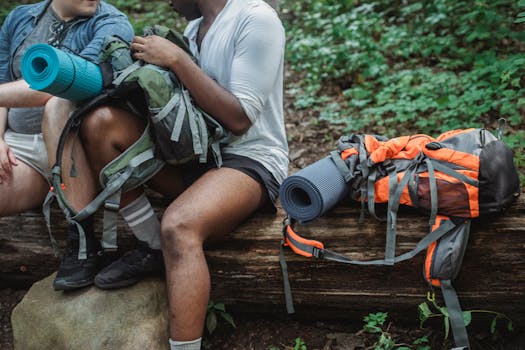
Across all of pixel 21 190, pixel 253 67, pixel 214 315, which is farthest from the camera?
pixel 21 190

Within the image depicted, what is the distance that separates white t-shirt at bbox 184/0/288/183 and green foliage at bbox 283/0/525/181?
2133 millimetres

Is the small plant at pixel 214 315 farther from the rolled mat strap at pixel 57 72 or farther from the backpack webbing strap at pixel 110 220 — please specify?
the rolled mat strap at pixel 57 72

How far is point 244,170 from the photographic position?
2.59 m

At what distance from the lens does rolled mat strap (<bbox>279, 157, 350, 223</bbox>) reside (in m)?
2.38

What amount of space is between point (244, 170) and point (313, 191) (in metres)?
0.41

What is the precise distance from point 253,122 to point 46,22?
1380 mm

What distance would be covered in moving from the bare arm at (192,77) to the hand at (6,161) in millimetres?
926

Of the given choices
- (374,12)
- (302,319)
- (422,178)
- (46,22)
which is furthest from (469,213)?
(374,12)

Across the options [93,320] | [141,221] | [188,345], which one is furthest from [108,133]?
[188,345]

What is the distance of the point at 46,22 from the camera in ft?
Answer: 9.57

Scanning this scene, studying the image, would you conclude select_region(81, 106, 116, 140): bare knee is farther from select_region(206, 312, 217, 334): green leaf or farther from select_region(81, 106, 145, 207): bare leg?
select_region(206, 312, 217, 334): green leaf

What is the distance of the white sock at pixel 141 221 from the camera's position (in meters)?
2.68

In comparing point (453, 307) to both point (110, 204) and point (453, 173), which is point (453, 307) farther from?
point (110, 204)

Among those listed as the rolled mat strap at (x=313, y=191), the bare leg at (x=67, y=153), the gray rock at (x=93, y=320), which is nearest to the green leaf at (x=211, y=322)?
the gray rock at (x=93, y=320)
